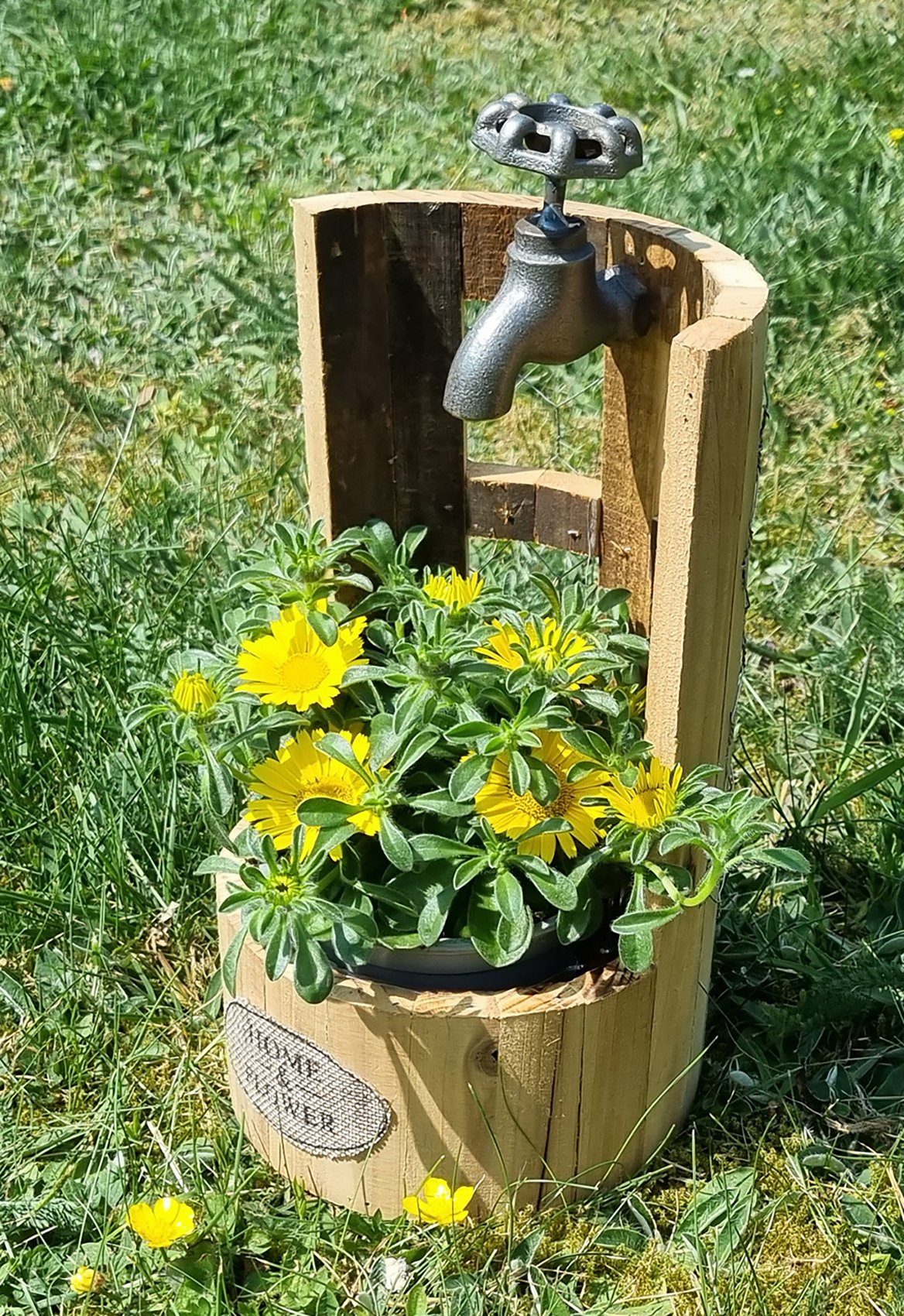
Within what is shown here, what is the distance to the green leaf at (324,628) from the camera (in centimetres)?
161

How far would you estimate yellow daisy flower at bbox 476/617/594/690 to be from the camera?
160 cm

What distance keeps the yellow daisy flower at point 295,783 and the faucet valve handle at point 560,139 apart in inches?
24.8

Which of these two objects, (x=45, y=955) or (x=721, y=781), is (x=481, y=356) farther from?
(x=45, y=955)

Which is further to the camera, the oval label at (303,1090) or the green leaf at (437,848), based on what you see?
the oval label at (303,1090)

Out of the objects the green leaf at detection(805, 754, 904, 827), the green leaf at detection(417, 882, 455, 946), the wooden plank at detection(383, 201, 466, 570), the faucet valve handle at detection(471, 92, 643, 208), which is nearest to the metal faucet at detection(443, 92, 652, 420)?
the faucet valve handle at detection(471, 92, 643, 208)

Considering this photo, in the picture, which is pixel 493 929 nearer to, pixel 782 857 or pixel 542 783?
pixel 542 783

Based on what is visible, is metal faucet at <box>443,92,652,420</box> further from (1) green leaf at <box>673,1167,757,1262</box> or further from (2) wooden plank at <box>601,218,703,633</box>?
(1) green leaf at <box>673,1167,757,1262</box>

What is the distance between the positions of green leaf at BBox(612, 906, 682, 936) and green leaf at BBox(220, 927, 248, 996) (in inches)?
15.4

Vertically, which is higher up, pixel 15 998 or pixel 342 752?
pixel 342 752

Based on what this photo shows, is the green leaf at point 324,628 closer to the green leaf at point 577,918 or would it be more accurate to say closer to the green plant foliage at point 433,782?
the green plant foliage at point 433,782

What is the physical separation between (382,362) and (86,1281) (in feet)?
3.72

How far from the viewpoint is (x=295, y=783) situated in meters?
1.57

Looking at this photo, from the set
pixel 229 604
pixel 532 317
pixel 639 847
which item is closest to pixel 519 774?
pixel 639 847

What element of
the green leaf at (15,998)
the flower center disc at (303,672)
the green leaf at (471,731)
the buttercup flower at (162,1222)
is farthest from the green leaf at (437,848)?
the green leaf at (15,998)
